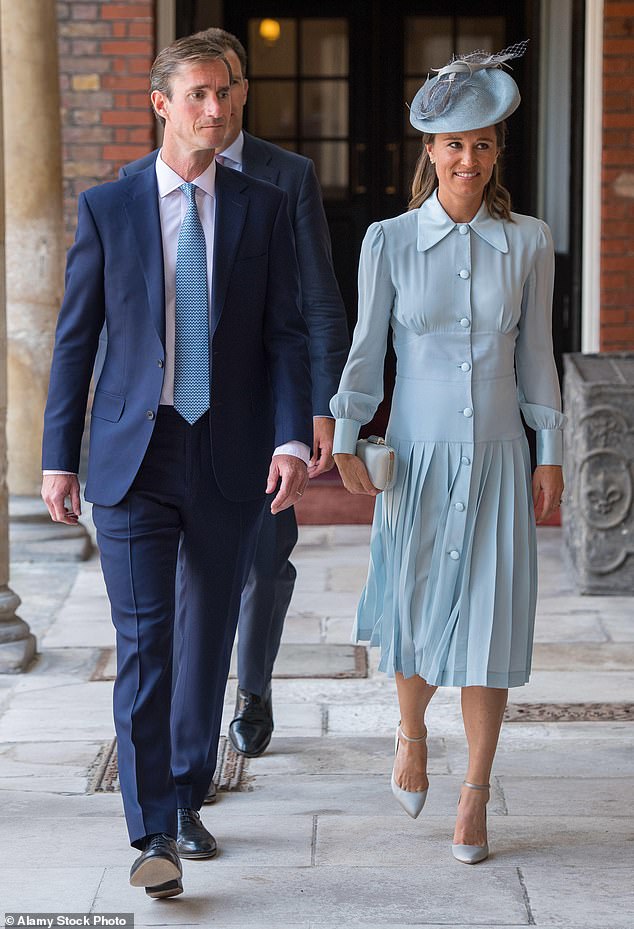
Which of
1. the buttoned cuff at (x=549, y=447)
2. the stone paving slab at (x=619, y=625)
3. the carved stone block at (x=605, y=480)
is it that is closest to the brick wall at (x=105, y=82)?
the carved stone block at (x=605, y=480)

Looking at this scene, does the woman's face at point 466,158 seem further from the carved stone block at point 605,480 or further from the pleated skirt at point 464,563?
the carved stone block at point 605,480

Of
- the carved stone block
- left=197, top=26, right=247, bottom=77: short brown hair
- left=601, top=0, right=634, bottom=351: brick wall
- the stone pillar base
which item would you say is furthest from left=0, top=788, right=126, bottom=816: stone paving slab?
left=601, top=0, right=634, bottom=351: brick wall

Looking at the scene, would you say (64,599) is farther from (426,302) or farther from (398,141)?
(398,141)

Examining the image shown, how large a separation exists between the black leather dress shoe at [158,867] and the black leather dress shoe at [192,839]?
0.24m

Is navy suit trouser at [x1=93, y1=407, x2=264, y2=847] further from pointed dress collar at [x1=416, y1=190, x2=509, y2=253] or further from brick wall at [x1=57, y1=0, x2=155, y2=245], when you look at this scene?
brick wall at [x1=57, y1=0, x2=155, y2=245]

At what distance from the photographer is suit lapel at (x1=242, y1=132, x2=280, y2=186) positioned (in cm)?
389

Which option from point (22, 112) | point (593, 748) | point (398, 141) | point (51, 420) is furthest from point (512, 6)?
point (51, 420)

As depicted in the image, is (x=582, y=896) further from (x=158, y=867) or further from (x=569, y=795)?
(x=158, y=867)

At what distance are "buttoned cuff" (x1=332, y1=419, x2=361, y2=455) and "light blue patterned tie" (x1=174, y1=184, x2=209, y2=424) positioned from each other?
378mm

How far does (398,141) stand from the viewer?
384 inches

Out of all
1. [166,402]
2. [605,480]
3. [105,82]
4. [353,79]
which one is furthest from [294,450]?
[353,79]

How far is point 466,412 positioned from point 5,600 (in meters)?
2.44

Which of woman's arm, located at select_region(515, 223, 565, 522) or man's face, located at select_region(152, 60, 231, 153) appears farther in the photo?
woman's arm, located at select_region(515, 223, 565, 522)

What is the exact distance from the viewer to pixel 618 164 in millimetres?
7562
